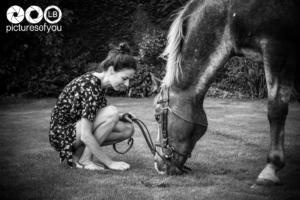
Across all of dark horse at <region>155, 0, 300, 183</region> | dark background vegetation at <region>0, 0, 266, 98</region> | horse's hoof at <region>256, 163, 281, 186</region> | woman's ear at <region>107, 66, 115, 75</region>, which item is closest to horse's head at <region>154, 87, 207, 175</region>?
dark horse at <region>155, 0, 300, 183</region>

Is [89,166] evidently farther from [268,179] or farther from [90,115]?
[268,179]

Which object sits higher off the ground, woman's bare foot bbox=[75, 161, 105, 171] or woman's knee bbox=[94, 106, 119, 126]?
woman's knee bbox=[94, 106, 119, 126]

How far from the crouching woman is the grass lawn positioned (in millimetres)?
178

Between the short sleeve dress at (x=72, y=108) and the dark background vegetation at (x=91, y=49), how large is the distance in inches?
233

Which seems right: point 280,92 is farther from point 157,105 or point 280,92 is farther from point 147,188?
point 147,188

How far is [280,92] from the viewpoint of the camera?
123 inches

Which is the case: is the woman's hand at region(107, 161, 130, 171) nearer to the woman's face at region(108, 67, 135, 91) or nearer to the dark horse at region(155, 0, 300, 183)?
the dark horse at region(155, 0, 300, 183)

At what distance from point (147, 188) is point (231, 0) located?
1745 millimetres

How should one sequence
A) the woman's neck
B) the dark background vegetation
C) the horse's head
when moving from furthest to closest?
the dark background vegetation
the woman's neck
the horse's head

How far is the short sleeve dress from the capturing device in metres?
3.63

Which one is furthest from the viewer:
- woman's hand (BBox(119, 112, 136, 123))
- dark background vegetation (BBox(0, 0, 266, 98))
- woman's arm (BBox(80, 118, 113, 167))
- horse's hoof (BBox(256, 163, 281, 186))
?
dark background vegetation (BBox(0, 0, 266, 98))

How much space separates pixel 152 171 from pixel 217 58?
1.23 metres

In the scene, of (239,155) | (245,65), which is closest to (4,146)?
(239,155)

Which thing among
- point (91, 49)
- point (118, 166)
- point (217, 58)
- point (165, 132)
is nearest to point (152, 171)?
point (118, 166)
